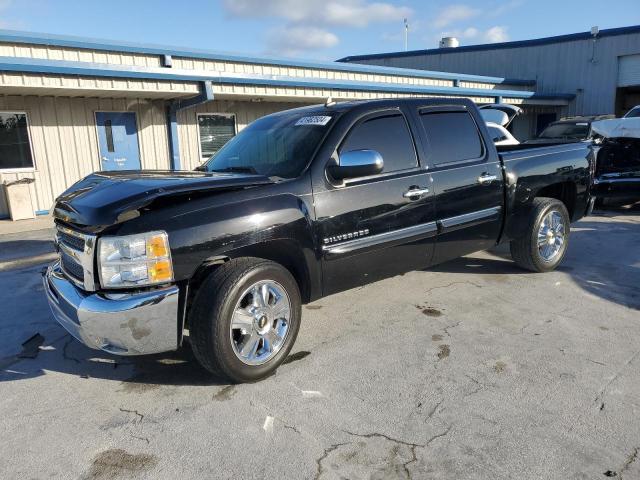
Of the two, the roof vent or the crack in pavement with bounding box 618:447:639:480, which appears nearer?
the crack in pavement with bounding box 618:447:639:480

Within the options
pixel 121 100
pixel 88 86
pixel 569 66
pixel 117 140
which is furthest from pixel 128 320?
pixel 569 66

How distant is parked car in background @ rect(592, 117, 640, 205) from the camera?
9206mm

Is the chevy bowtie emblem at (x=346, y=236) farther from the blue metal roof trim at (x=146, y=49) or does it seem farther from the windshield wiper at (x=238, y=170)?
the blue metal roof trim at (x=146, y=49)

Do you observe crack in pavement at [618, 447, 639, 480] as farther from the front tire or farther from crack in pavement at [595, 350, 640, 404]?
the front tire

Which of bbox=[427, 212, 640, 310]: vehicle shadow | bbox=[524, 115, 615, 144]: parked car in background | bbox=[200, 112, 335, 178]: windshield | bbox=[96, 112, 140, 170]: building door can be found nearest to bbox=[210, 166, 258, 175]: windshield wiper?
bbox=[200, 112, 335, 178]: windshield

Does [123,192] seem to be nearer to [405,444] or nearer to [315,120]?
[315,120]

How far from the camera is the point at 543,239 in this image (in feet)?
17.9

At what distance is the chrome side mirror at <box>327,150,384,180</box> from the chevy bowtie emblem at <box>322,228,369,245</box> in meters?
0.43

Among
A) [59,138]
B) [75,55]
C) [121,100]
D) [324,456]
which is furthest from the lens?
[121,100]

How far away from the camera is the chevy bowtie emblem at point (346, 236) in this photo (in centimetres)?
362

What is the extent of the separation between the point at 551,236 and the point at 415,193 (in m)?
2.32

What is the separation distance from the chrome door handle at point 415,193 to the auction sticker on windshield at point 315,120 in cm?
87

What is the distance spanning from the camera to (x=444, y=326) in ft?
13.6

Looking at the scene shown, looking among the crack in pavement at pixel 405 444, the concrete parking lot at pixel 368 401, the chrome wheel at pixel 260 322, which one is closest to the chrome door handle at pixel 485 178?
the concrete parking lot at pixel 368 401
